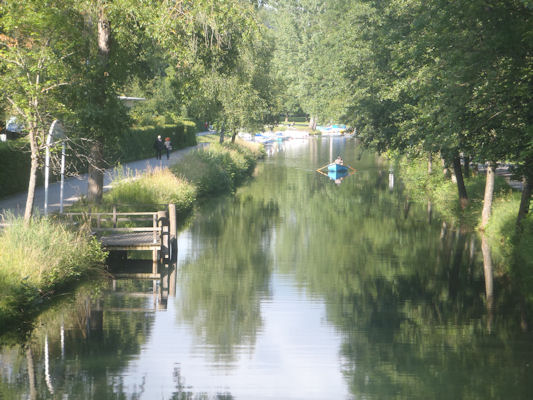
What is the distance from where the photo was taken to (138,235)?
22.6m

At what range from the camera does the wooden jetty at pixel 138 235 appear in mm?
21281

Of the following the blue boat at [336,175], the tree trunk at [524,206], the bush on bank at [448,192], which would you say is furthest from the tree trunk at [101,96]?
the blue boat at [336,175]

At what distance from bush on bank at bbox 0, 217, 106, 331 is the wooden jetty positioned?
1.11 meters

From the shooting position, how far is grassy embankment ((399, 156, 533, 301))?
812 inches

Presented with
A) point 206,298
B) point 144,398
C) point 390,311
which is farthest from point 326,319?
point 144,398

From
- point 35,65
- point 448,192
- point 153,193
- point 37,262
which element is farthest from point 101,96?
point 448,192

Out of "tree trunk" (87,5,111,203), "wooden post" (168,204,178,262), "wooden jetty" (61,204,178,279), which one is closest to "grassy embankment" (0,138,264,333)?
"wooden jetty" (61,204,178,279)

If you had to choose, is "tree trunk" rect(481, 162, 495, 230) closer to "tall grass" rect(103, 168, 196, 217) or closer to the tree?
"tall grass" rect(103, 168, 196, 217)

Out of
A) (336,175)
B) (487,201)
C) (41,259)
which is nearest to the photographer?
(41,259)

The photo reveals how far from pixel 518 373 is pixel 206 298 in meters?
8.08

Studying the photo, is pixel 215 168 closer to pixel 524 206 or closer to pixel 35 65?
pixel 524 206

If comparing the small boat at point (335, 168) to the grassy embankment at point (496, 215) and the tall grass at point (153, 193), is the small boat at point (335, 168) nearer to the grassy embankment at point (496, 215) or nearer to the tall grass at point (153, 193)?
the grassy embankment at point (496, 215)

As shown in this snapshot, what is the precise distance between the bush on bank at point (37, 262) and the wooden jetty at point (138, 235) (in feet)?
3.64

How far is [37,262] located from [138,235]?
6057mm
